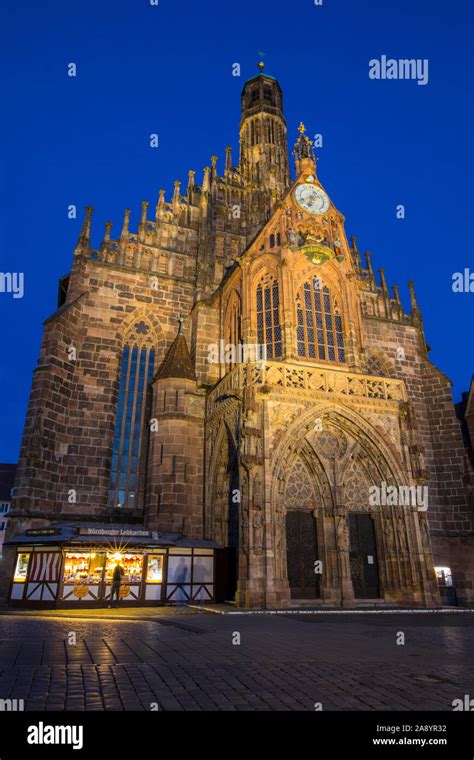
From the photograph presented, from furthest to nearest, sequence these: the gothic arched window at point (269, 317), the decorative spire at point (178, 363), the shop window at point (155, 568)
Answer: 1. the decorative spire at point (178, 363)
2. the gothic arched window at point (269, 317)
3. the shop window at point (155, 568)

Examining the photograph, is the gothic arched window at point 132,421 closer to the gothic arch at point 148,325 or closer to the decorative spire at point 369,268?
the gothic arch at point 148,325

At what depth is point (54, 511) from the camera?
2053 centimetres

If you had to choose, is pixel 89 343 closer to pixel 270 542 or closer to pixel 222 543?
pixel 222 543

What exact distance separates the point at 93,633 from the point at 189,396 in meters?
13.8

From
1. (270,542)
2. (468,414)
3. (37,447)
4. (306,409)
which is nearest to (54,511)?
(37,447)

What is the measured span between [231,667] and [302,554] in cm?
1291

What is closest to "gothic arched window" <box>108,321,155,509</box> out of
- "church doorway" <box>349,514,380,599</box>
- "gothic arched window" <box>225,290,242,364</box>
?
"gothic arched window" <box>225,290,242,364</box>

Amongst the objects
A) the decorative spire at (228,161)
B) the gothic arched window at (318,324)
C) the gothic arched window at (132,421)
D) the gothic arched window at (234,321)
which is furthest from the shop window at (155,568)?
the decorative spire at (228,161)

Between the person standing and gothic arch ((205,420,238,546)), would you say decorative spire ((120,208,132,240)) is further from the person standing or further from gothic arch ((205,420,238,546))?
the person standing

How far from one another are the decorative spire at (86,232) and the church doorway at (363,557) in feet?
62.3

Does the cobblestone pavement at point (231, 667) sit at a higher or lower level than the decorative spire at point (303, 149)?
lower

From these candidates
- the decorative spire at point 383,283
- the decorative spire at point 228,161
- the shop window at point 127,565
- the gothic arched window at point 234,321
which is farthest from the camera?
the decorative spire at point 228,161

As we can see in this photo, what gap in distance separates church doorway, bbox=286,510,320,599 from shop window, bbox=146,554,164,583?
4785 mm

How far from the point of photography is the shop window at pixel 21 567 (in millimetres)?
17219
